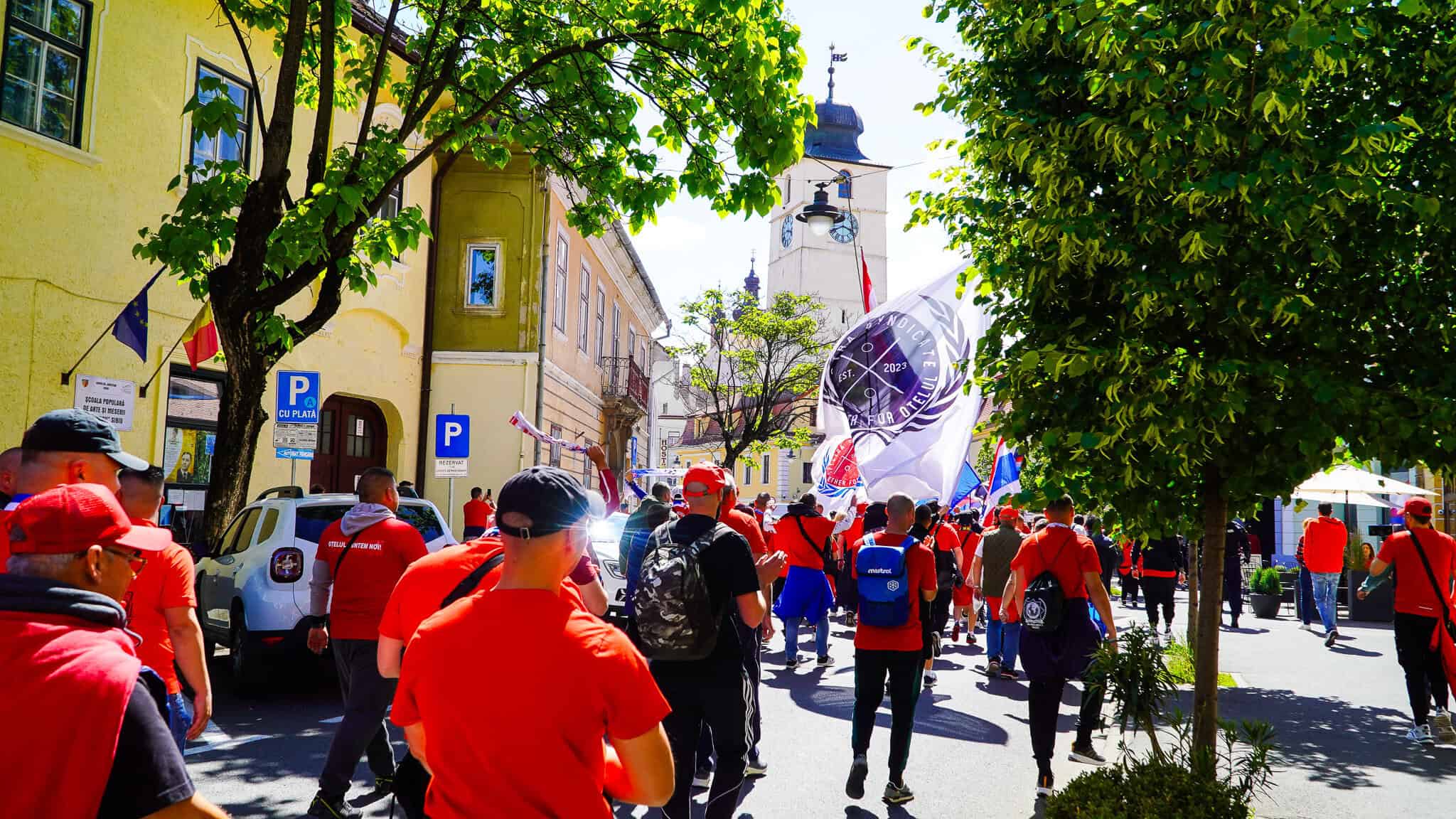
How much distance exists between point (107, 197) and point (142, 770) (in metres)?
13.7

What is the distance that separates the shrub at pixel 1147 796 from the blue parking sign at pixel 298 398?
397 inches

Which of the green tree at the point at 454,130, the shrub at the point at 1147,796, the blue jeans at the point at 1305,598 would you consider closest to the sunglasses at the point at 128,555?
the shrub at the point at 1147,796

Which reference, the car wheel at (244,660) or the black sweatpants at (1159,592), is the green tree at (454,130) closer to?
the car wheel at (244,660)

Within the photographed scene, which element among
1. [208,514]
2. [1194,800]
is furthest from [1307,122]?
[208,514]

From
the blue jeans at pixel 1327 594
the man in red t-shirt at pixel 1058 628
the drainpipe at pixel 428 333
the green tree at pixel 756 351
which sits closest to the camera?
the man in red t-shirt at pixel 1058 628

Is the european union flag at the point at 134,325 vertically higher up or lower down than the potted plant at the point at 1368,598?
higher up

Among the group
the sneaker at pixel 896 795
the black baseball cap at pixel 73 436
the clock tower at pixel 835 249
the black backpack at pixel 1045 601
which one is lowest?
the sneaker at pixel 896 795

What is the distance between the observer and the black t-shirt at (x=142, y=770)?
1.86 metres

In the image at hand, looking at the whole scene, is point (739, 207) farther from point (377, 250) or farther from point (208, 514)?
point (208, 514)

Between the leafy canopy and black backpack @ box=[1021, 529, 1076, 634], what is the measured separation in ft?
5.06

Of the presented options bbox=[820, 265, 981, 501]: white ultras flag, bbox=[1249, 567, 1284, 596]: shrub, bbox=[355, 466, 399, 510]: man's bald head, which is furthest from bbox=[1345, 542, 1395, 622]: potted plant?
bbox=[355, 466, 399, 510]: man's bald head

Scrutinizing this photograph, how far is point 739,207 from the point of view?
10.2 metres

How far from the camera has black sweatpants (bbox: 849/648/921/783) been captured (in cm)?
642

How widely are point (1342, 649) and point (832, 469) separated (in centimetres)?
848
